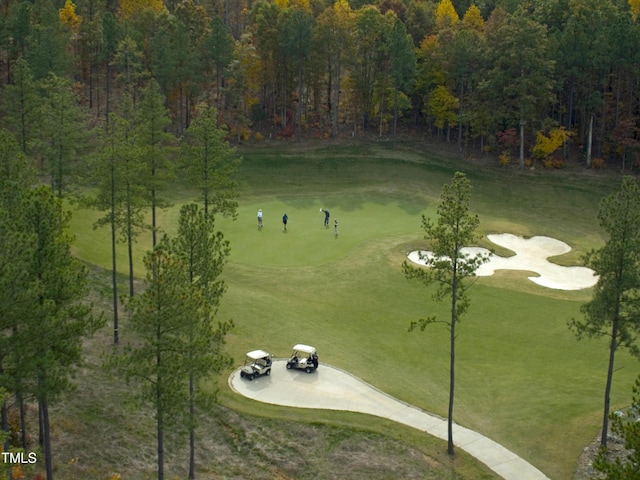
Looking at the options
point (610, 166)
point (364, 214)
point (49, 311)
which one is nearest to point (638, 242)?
point (49, 311)

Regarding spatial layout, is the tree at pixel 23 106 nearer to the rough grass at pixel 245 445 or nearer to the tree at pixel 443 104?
the rough grass at pixel 245 445

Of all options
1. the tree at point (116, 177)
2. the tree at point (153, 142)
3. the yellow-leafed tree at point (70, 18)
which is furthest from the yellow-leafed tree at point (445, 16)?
the tree at point (116, 177)

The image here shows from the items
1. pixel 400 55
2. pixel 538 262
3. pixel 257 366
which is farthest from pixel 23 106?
pixel 400 55

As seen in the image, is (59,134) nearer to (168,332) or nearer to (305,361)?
(305,361)

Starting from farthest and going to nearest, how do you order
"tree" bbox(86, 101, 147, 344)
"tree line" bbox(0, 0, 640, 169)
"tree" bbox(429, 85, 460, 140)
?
1. "tree" bbox(429, 85, 460, 140)
2. "tree line" bbox(0, 0, 640, 169)
3. "tree" bbox(86, 101, 147, 344)

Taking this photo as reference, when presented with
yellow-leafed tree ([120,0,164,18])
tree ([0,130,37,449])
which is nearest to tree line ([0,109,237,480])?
tree ([0,130,37,449])

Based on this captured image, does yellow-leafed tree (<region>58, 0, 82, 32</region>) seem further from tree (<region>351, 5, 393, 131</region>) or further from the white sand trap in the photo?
the white sand trap
